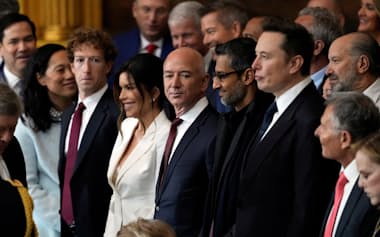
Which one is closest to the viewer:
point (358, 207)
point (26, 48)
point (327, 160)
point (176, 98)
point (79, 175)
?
point (358, 207)

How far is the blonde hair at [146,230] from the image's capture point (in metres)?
4.55

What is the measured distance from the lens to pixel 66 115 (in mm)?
7543

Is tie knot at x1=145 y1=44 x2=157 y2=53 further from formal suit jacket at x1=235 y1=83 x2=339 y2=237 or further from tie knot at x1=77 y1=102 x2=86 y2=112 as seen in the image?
formal suit jacket at x1=235 y1=83 x2=339 y2=237

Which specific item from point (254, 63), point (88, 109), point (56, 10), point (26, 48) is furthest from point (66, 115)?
point (56, 10)

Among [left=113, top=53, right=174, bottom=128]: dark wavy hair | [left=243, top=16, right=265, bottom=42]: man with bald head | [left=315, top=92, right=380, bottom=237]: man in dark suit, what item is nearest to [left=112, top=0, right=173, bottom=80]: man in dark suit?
[left=243, top=16, right=265, bottom=42]: man with bald head

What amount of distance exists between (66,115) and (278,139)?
71.4 inches

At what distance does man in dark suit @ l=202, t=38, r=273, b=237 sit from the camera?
20.9 feet

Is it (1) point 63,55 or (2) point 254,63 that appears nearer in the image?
(2) point 254,63

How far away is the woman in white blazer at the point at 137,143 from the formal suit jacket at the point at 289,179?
0.75m

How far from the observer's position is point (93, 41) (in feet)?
24.7

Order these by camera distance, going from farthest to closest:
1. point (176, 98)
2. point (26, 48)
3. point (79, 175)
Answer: point (26, 48), point (79, 175), point (176, 98)

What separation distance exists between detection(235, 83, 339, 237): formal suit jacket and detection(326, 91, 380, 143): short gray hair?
28 cm

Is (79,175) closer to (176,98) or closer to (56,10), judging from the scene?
(176,98)

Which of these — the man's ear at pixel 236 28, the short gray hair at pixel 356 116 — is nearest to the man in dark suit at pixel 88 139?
the man's ear at pixel 236 28
